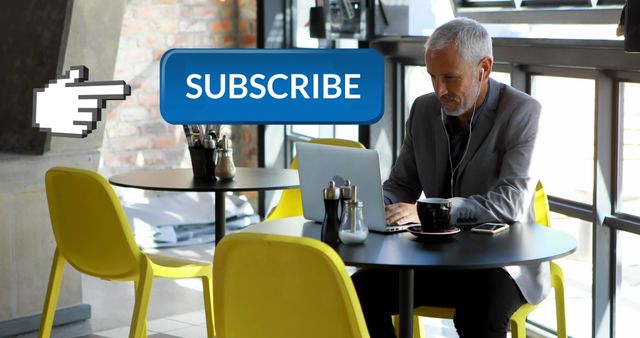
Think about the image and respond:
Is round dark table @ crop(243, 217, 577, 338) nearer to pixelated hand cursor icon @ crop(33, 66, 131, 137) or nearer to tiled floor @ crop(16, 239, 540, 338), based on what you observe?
pixelated hand cursor icon @ crop(33, 66, 131, 137)

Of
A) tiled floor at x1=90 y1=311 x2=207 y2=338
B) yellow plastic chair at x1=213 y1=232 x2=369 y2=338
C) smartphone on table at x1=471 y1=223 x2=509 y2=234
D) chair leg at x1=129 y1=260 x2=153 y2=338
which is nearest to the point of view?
yellow plastic chair at x1=213 y1=232 x2=369 y2=338

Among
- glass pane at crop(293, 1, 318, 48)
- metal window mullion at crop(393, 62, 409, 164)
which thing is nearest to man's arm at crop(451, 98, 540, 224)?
metal window mullion at crop(393, 62, 409, 164)

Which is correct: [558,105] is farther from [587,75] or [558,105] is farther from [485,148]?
[485,148]

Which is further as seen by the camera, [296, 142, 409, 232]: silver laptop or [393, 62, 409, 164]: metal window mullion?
[393, 62, 409, 164]: metal window mullion

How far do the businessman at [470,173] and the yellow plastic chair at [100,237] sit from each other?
89cm

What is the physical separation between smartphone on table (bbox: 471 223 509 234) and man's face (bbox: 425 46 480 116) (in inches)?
17.7

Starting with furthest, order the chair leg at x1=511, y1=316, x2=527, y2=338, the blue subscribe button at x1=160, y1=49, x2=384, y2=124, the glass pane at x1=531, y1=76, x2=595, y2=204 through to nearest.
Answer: the blue subscribe button at x1=160, y1=49, x2=384, y2=124, the glass pane at x1=531, y1=76, x2=595, y2=204, the chair leg at x1=511, y1=316, x2=527, y2=338

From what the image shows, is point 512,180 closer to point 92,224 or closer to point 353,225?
point 353,225

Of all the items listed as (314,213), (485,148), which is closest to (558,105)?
(485,148)

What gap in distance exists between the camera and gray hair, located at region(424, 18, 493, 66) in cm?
307

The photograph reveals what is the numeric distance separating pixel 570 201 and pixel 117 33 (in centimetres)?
206

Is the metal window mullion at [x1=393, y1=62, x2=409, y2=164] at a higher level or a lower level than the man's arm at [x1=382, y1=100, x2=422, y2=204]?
higher

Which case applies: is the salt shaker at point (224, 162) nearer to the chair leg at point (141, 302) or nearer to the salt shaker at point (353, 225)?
the chair leg at point (141, 302)

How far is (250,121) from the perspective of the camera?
4504mm
